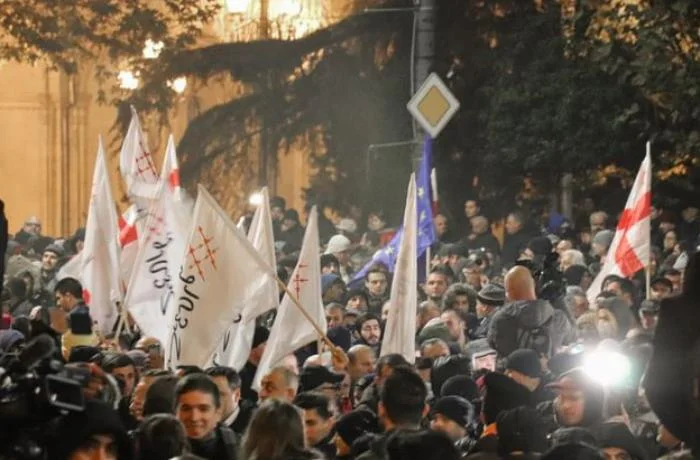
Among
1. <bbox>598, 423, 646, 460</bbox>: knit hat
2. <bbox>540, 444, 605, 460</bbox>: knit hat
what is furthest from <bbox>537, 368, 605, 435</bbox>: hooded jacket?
<bbox>540, 444, 605, 460</bbox>: knit hat

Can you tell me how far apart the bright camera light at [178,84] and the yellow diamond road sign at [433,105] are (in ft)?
25.1

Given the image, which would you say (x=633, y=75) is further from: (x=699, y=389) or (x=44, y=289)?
(x=699, y=389)

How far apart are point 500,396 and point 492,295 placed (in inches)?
243

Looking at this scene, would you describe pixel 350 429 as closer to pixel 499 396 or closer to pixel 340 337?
pixel 499 396

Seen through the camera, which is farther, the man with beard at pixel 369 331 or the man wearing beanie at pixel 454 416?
the man with beard at pixel 369 331

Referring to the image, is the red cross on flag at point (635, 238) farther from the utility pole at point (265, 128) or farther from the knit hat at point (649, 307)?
the utility pole at point (265, 128)

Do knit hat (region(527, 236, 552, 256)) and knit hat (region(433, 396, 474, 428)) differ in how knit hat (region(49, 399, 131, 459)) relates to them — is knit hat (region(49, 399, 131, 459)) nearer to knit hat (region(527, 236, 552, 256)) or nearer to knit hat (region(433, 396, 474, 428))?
knit hat (region(433, 396, 474, 428))

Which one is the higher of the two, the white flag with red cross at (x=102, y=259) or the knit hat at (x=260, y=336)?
the white flag with red cross at (x=102, y=259)

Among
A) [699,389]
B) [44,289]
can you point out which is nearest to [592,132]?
[44,289]

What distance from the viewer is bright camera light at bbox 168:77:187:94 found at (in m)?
28.6

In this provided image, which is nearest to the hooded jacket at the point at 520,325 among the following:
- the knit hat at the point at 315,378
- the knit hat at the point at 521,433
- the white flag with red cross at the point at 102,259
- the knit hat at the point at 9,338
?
the knit hat at the point at 315,378

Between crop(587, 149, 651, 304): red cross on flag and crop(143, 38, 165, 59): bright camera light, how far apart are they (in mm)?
10137

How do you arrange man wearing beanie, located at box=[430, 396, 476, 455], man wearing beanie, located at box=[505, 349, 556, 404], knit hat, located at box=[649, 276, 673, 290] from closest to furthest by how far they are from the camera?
1. man wearing beanie, located at box=[430, 396, 476, 455]
2. man wearing beanie, located at box=[505, 349, 556, 404]
3. knit hat, located at box=[649, 276, 673, 290]

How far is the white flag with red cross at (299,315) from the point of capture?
15.5m
